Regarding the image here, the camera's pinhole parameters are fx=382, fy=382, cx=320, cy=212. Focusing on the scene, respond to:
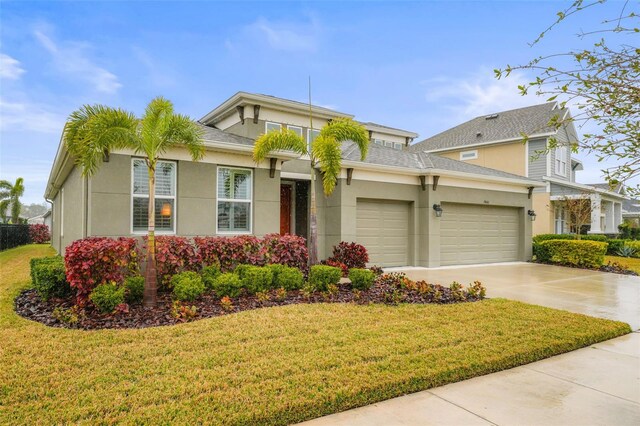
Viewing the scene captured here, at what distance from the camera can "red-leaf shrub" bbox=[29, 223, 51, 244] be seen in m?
27.3

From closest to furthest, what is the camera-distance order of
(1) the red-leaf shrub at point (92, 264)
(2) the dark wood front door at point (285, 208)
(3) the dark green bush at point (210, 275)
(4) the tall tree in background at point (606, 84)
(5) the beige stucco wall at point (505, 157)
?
1. (4) the tall tree in background at point (606, 84)
2. (1) the red-leaf shrub at point (92, 264)
3. (3) the dark green bush at point (210, 275)
4. (2) the dark wood front door at point (285, 208)
5. (5) the beige stucco wall at point (505, 157)

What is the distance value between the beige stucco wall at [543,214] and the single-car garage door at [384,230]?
36.9ft

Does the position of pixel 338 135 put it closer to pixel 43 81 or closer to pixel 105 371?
pixel 105 371

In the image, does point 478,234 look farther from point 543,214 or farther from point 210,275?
point 210,275

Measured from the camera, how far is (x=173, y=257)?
777 centimetres

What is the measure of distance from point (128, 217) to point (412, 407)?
288 inches

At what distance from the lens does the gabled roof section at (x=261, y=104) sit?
12.1 metres

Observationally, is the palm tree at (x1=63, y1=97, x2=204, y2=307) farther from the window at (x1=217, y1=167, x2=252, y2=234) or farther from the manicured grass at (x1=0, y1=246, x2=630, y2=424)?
the window at (x1=217, y1=167, x2=252, y2=234)

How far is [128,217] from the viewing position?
27.8ft

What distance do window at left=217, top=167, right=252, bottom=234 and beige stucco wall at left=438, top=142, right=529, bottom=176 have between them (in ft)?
54.9

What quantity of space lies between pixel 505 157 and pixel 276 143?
17.6 metres

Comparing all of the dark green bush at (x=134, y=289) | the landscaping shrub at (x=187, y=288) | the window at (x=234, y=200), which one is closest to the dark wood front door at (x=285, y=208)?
the window at (x=234, y=200)

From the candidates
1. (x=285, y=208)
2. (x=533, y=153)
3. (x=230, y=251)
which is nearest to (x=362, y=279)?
(x=230, y=251)

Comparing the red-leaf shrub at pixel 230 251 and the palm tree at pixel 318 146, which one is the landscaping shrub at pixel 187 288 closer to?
the red-leaf shrub at pixel 230 251
